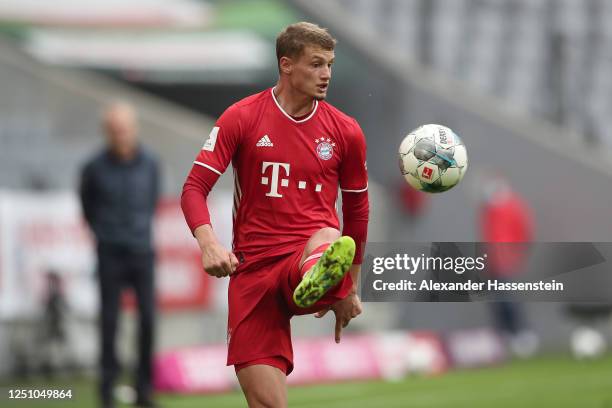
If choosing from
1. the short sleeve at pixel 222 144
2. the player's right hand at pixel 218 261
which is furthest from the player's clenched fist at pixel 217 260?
the short sleeve at pixel 222 144

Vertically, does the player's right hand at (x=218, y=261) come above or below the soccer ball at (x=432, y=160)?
below

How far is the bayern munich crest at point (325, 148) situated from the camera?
5363mm

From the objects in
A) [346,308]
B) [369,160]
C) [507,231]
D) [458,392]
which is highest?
[369,160]

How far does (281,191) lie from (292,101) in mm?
400

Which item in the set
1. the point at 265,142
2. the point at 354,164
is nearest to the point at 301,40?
the point at 265,142

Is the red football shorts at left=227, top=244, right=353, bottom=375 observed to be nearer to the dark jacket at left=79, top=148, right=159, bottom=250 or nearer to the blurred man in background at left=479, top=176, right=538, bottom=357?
the dark jacket at left=79, top=148, right=159, bottom=250

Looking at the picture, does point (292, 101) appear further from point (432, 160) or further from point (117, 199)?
point (117, 199)

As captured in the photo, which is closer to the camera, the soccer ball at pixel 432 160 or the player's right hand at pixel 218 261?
the player's right hand at pixel 218 261

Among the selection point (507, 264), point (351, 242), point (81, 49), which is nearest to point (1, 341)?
point (81, 49)

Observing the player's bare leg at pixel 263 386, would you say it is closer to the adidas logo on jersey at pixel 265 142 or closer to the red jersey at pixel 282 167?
the red jersey at pixel 282 167

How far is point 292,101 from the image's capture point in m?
5.42

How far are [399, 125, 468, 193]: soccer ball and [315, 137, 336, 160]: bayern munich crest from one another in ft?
1.93

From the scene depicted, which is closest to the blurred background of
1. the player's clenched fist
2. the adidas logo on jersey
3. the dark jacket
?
the dark jacket

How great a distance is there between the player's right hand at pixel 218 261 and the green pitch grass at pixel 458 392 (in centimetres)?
416
